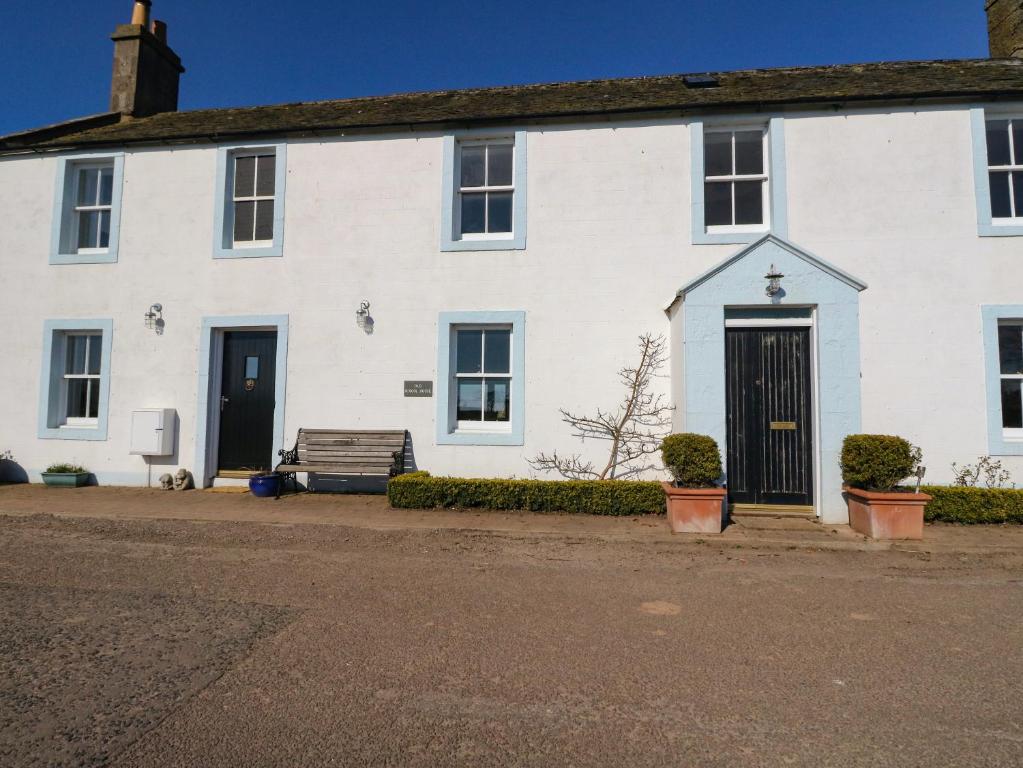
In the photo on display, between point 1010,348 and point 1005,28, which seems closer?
point 1010,348

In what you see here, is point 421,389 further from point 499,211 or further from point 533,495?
point 499,211

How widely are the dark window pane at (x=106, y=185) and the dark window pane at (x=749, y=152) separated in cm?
1095

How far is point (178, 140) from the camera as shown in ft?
32.6

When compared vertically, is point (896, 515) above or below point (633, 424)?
below

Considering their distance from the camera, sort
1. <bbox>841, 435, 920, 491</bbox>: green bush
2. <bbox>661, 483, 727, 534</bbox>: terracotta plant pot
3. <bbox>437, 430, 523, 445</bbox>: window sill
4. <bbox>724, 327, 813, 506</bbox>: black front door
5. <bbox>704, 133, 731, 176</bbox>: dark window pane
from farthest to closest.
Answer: <bbox>704, 133, 731, 176</bbox>: dark window pane, <bbox>437, 430, 523, 445</bbox>: window sill, <bbox>724, 327, 813, 506</bbox>: black front door, <bbox>661, 483, 727, 534</bbox>: terracotta plant pot, <bbox>841, 435, 920, 491</bbox>: green bush

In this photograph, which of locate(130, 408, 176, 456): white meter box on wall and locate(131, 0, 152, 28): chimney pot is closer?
locate(130, 408, 176, 456): white meter box on wall

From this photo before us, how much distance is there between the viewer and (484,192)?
9539mm

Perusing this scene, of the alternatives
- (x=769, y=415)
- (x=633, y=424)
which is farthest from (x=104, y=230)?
(x=769, y=415)

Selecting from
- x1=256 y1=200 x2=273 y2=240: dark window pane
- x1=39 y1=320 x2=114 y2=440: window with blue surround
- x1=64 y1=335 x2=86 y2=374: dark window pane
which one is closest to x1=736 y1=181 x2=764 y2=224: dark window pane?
x1=256 y1=200 x2=273 y2=240: dark window pane

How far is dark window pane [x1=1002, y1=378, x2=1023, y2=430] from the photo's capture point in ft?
26.9

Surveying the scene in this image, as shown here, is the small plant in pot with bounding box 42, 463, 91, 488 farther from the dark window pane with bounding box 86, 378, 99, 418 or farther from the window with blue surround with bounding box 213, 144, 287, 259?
the window with blue surround with bounding box 213, 144, 287, 259

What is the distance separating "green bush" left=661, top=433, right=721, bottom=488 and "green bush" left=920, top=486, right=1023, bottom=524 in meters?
2.85

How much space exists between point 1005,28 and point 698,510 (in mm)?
10980

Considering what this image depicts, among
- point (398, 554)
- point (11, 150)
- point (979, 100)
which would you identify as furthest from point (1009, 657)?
point (11, 150)
